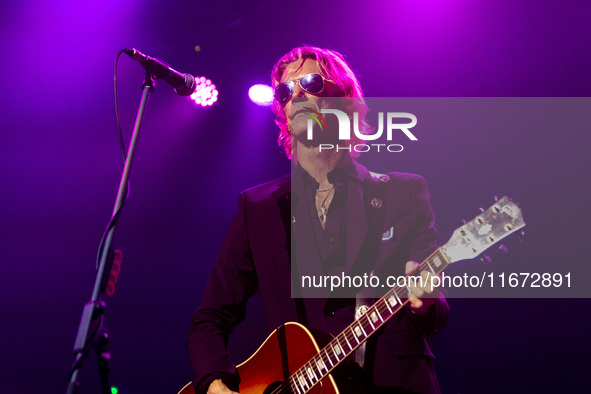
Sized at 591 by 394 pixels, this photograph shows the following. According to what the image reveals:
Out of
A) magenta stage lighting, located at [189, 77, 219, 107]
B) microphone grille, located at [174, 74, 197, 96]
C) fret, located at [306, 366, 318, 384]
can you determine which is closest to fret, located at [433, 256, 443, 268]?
fret, located at [306, 366, 318, 384]

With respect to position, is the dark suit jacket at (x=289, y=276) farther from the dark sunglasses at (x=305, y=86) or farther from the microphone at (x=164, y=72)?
the microphone at (x=164, y=72)

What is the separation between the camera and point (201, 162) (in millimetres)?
3709

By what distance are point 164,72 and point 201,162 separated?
1840mm

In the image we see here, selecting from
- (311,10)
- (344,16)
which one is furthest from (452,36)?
(311,10)

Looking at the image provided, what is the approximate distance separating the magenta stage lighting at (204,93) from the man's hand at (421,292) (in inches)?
104

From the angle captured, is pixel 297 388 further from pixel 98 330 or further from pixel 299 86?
pixel 299 86

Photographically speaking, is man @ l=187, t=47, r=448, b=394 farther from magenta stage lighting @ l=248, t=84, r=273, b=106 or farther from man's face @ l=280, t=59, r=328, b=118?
magenta stage lighting @ l=248, t=84, r=273, b=106

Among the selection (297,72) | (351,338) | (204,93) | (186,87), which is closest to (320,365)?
(351,338)

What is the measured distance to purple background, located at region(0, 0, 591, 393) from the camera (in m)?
3.07

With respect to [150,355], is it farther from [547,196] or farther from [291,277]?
[547,196]

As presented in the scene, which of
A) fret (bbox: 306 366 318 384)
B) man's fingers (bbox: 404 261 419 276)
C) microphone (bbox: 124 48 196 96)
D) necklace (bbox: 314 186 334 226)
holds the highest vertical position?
microphone (bbox: 124 48 196 96)

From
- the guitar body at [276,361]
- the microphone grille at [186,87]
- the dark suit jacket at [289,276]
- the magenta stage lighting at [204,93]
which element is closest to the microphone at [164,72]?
the microphone grille at [186,87]

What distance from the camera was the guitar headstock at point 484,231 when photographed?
1.56 metres

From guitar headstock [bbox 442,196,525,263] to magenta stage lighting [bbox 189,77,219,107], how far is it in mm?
2680
